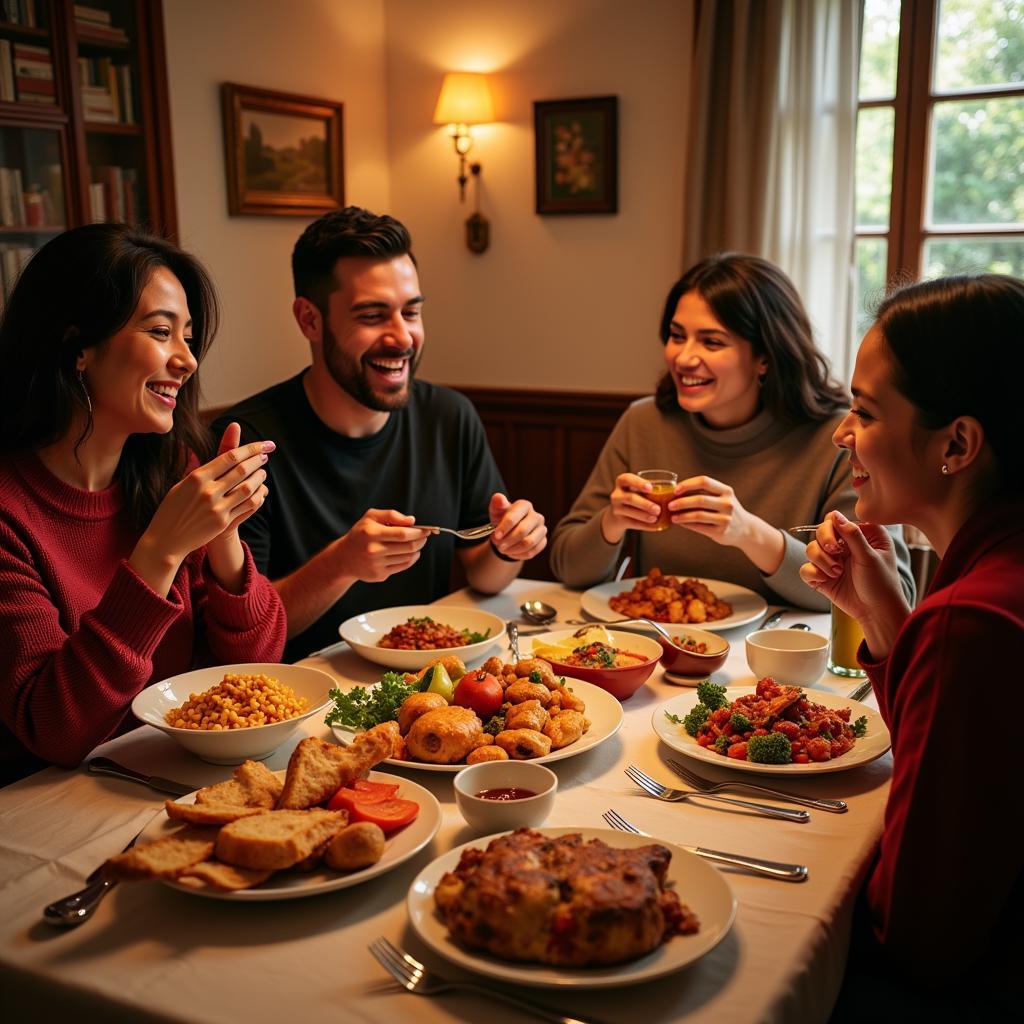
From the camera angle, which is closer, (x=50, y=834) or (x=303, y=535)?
(x=50, y=834)

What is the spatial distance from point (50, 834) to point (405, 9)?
14.6 feet

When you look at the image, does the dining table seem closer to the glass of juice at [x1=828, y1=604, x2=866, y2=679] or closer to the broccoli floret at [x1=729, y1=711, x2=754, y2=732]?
the broccoli floret at [x1=729, y1=711, x2=754, y2=732]

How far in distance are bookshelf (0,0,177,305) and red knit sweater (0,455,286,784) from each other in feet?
5.57

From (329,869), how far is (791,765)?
0.66 metres

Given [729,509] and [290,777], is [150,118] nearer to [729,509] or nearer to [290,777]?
[729,509]

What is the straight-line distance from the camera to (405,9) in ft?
16.3

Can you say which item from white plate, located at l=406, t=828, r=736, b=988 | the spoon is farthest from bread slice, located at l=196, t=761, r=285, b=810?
the spoon

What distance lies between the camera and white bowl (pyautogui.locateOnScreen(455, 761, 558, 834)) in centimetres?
133

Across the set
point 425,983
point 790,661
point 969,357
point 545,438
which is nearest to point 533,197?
point 545,438

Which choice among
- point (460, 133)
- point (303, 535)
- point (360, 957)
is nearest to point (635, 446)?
point (303, 535)

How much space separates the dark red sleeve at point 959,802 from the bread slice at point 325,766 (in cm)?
64

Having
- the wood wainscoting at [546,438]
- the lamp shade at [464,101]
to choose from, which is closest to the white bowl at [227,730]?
the wood wainscoting at [546,438]

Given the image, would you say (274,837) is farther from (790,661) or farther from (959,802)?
(790,661)

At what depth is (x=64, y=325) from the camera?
1857mm
